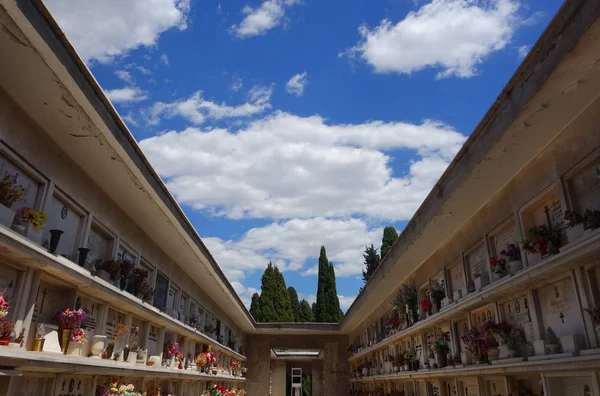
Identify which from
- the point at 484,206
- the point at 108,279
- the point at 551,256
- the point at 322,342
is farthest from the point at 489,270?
the point at 322,342

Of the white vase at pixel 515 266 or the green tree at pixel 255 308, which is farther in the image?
the green tree at pixel 255 308

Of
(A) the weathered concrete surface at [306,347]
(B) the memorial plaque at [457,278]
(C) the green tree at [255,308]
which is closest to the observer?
(B) the memorial plaque at [457,278]

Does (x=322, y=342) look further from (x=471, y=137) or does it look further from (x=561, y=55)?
(x=561, y=55)

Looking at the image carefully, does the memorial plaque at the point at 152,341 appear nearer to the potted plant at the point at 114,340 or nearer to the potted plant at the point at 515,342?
the potted plant at the point at 114,340

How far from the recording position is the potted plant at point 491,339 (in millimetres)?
7723

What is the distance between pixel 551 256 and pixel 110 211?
716cm

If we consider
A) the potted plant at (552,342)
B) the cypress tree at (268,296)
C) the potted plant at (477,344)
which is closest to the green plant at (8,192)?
the potted plant at (552,342)

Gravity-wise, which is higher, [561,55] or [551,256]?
[561,55]

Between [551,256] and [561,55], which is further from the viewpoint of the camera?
[551,256]

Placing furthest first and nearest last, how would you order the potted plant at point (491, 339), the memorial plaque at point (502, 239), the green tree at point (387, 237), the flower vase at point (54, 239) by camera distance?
the green tree at point (387, 237) → the memorial plaque at point (502, 239) → the potted plant at point (491, 339) → the flower vase at point (54, 239)

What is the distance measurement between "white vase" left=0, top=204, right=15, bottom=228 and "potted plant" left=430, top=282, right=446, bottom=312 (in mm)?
9059

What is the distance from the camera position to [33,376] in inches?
232

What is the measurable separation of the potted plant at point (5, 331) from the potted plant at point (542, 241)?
6.54 m

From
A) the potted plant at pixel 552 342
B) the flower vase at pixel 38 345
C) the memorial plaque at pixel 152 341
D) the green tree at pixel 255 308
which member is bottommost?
the flower vase at pixel 38 345
